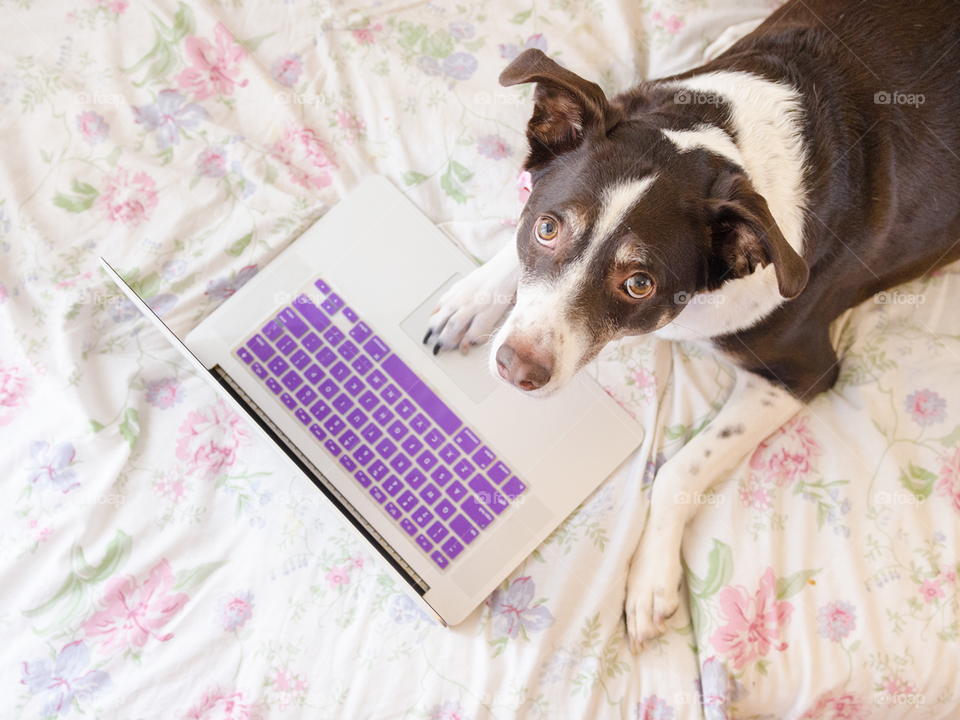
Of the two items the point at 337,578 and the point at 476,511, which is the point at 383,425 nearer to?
the point at 476,511

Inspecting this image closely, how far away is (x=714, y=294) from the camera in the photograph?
1.96 metres

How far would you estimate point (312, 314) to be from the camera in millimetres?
2150

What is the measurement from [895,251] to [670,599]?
4.33 feet

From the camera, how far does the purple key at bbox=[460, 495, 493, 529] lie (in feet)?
6.72

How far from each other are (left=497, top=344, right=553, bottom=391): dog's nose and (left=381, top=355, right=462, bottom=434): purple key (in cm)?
45

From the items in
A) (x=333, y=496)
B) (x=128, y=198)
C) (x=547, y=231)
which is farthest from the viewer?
(x=128, y=198)

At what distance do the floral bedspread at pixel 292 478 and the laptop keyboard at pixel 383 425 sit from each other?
0.83 ft

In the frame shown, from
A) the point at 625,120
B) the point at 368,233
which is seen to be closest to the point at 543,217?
the point at 625,120

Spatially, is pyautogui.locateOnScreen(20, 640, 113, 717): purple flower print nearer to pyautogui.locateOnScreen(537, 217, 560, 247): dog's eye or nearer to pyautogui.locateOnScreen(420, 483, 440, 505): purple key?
pyautogui.locateOnScreen(420, 483, 440, 505): purple key

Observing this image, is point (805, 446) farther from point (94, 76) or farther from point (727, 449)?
point (94, 76)

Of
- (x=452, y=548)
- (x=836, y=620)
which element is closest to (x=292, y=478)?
(x=452, y=548)

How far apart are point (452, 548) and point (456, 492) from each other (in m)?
0.17

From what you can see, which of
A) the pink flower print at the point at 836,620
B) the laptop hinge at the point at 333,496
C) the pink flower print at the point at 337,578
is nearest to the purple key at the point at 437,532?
the laptop hinge at the point at 333,496

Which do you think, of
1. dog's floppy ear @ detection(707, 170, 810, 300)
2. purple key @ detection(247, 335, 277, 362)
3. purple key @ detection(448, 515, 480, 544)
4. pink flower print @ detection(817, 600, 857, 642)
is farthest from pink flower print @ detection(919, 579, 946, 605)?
purple key @ detection(247, 335, 277, 362)
